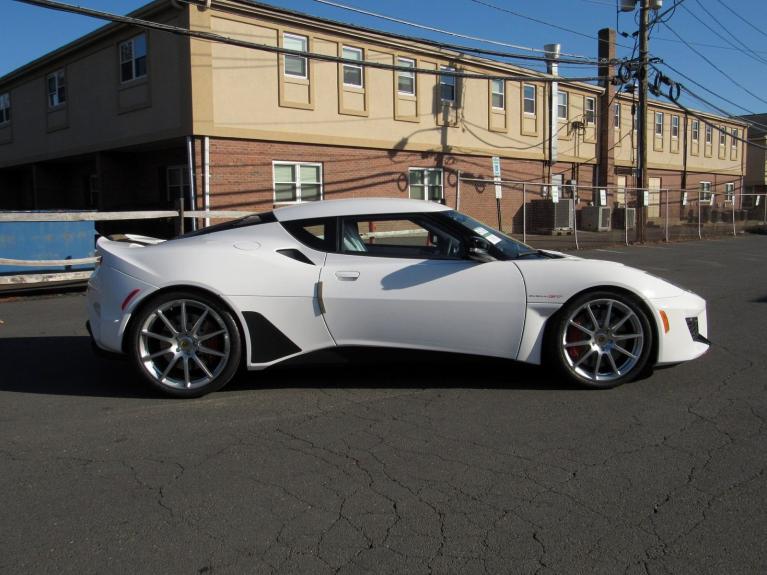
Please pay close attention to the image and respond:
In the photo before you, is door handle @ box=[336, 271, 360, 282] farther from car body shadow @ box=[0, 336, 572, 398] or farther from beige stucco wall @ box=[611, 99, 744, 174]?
beige stucco wall @ box=[611, 99, 744, 174]

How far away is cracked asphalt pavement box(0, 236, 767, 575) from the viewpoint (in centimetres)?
288

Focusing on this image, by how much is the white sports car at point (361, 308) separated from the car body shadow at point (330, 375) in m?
0.12

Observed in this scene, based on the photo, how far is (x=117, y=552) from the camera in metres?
2.89

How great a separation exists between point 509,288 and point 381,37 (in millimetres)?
17721

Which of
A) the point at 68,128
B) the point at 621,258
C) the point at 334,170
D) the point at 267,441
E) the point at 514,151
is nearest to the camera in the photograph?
the point at 267,441

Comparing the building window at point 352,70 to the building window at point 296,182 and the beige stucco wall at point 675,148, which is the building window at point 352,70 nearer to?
the building window at point 296,182

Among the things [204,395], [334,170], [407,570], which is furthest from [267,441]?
[334,170]

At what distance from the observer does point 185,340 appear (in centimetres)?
498

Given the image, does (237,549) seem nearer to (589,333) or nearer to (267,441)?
(267,441)

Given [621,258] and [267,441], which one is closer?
[267,441]

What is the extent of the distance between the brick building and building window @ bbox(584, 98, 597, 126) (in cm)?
9

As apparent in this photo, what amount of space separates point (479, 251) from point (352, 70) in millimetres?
16925

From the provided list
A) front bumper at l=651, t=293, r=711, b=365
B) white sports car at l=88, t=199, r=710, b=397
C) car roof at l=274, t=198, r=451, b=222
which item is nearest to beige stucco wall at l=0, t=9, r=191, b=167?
car roof at l=274, t=198, r=451, b=222

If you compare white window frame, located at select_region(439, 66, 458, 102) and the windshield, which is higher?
white window frame, located at select_region(439, 66, 458, 102)
